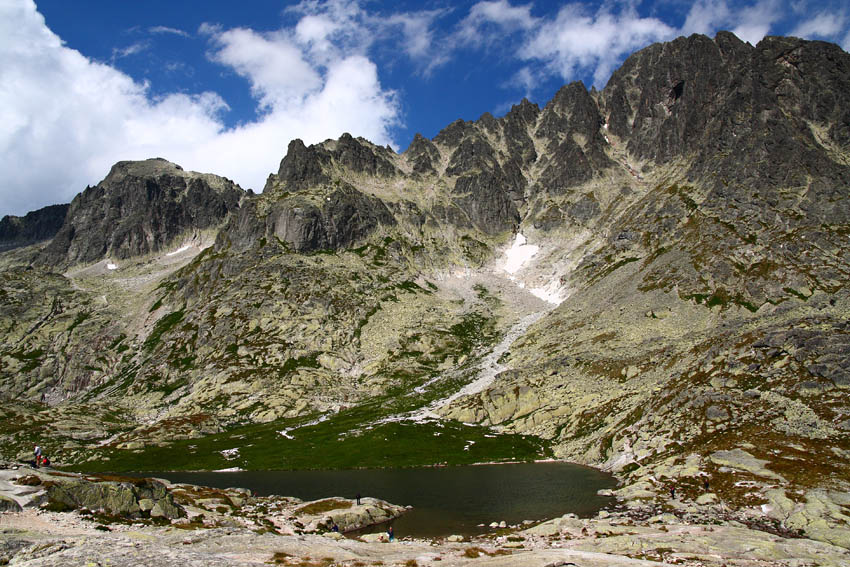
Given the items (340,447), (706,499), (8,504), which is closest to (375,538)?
(8,504)

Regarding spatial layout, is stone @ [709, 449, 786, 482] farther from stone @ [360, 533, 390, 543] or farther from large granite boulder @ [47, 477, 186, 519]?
large granite boulder @ [47, 477, 186, 519]

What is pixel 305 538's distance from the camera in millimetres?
42969

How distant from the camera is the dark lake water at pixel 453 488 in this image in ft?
188

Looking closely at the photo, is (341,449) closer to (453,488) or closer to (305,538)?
(453,488)

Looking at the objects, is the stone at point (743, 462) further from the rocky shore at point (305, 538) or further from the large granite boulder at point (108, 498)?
the large granite boulder at point (108, 498)

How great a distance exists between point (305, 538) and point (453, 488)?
125 ft

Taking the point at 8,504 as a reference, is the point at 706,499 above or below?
below

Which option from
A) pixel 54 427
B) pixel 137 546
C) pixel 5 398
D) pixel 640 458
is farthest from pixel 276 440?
pixel 5 398

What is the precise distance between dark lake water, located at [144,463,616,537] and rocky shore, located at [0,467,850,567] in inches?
257

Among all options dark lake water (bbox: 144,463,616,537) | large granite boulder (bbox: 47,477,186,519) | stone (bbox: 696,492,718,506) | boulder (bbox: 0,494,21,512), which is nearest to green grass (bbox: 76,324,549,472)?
dark lake water (bbox: 144,463,616,537)

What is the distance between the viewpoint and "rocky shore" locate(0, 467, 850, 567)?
103 feet

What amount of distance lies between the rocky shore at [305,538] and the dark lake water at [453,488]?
6523 mm

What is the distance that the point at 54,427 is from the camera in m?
147

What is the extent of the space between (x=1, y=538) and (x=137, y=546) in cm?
736
